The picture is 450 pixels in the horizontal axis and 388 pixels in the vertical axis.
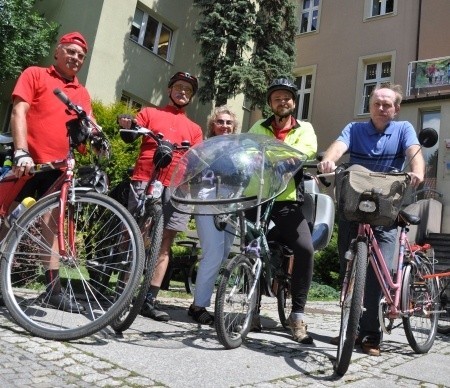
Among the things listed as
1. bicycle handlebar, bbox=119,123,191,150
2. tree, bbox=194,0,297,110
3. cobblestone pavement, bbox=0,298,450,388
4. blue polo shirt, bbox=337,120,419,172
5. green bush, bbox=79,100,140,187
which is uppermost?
tree, bbox=194,0,297,110

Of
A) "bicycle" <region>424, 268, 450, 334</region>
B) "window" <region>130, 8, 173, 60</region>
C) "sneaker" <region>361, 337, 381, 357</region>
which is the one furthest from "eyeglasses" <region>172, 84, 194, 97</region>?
"window" <region>130, 8, 173, 60</region>

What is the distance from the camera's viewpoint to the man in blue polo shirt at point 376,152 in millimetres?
3520

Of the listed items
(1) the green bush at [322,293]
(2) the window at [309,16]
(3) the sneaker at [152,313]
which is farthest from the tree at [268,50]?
(3) the sneaker at [152,313]

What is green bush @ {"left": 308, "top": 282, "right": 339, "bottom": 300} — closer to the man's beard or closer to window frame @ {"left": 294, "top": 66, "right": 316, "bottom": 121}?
the man's beard

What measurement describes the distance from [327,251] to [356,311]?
9724mm

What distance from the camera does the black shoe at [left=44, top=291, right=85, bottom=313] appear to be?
3064mm

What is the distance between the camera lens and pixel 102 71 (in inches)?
524

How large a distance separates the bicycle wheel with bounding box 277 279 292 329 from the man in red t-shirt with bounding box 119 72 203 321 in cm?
96

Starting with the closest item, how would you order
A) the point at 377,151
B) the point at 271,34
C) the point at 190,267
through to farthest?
1. the point at 377,151
2. the point at 190,267
3. the point at 271,34

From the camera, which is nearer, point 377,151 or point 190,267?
point 377,151

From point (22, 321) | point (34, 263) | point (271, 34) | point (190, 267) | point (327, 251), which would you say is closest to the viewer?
point (22, 321)

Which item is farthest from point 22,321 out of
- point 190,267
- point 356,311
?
point 190,267

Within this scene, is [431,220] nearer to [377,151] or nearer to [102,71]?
[102,71]

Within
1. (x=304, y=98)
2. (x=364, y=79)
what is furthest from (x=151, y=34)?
(x=364, y=79)
